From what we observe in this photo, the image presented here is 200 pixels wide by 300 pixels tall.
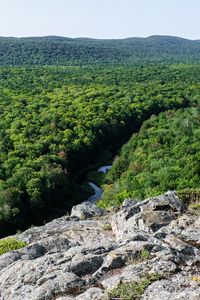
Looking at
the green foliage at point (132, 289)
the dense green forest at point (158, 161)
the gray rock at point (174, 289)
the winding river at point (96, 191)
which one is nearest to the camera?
the gray rock at point (174, 289)

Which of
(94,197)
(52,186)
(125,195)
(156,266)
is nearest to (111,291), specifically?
(156,266)

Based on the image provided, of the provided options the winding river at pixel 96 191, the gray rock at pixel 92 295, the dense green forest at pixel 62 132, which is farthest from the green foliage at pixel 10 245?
the winding river at pixel 96 191

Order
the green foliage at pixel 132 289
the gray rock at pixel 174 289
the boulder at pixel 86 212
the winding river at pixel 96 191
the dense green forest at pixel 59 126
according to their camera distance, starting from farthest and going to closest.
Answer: the winding river at pixel 96 191, the dense green forest at pixel 59 126, the boulder at pixel 86 212, the green foliage at pixel 132 289, the gray rock at pixel 174 289

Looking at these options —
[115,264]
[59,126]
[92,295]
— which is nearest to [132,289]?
Answer: [92,295]

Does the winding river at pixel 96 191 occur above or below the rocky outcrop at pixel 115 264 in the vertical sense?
below

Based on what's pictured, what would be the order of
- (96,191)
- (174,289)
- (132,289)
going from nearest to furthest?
(174,289) < (132,289) < (96,191)

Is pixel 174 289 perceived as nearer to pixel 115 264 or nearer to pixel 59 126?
pixel 115 264

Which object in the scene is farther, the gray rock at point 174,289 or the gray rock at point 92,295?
the gray rock at point 92,295

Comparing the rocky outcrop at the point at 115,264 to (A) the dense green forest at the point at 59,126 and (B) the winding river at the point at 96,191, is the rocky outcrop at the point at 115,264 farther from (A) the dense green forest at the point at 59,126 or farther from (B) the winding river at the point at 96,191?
(B) the winding river at the point at 96,191
